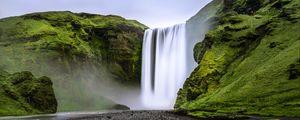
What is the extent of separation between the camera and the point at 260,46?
112438mm

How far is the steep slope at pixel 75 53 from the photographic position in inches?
6149

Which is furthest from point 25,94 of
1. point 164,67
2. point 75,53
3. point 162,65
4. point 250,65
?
point 250,65

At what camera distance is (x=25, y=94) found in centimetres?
11731

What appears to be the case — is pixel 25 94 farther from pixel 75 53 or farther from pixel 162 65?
pixel 162 65

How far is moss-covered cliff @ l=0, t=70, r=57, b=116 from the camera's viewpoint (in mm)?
112125

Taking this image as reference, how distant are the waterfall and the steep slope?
12642 mm

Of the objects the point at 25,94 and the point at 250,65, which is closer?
the point at 250,65

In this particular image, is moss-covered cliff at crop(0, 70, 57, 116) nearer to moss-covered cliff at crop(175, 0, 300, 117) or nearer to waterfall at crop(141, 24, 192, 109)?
moss-covered cliff at crop(175, 0, 300, 117)

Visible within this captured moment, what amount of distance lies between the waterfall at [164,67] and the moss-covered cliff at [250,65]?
1258 cm

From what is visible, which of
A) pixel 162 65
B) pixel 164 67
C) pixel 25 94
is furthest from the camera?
pixel 162 65

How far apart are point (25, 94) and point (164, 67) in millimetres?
59376

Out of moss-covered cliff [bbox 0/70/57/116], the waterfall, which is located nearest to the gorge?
moss-covered cliff [bbox 0/70/57/116]

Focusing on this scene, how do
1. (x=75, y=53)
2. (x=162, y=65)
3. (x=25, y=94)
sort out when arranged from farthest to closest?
(x=75, y=53), (x=162, y=65), (x=25, y=94)

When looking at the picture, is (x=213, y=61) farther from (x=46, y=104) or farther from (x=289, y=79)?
(x=46, y=104)
